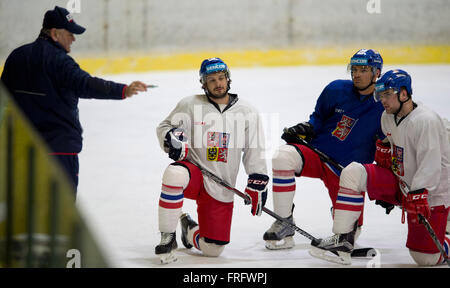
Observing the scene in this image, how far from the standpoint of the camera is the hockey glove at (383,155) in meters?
3.21

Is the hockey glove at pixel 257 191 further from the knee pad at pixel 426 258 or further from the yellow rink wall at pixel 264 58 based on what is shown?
the yellow rink wall at pixel 264 58

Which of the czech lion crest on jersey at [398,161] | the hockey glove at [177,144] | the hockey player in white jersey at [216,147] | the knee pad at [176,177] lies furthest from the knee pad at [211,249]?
the czech lion crest on jersey at [398,161]

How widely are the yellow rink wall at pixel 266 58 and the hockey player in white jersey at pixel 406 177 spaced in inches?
152

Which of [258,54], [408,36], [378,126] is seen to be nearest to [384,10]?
[408,36]

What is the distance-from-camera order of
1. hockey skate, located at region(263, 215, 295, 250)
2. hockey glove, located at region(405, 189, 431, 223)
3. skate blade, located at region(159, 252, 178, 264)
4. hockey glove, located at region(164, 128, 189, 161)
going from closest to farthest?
1. hockey glove, located at region(405, 189, 431, 223)
2. skate blade, located at region(159, 252, 178, 264)
3. hockey glove, located at region(164, 128, 189, 161)
4. hockey skate, located at region(263, 215, 295, 250)

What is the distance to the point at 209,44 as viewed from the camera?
707cm

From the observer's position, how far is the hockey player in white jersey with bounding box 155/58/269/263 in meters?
3.26

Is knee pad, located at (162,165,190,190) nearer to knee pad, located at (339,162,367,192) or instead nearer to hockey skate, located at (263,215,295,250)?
hockey skate, located at (263,215,295,250)

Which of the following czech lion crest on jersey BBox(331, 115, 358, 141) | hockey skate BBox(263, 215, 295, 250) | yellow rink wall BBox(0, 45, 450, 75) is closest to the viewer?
hockey skate BBox(263, 215, 295, 250)

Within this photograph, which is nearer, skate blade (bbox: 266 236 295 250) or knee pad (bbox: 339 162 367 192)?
knee pad (bbox: 339 162 367 192)

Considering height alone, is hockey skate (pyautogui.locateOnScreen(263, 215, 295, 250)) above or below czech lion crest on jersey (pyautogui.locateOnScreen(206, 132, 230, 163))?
below

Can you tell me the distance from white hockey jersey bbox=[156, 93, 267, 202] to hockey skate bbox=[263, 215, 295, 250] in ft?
0.84

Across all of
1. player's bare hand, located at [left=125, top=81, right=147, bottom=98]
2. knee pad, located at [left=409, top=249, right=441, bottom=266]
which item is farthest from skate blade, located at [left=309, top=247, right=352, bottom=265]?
player's bare hand, located at [left=125, top=81, right=147, bottom=98]

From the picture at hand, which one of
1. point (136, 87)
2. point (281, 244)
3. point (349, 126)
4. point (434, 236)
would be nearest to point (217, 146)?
point (136, 87)
